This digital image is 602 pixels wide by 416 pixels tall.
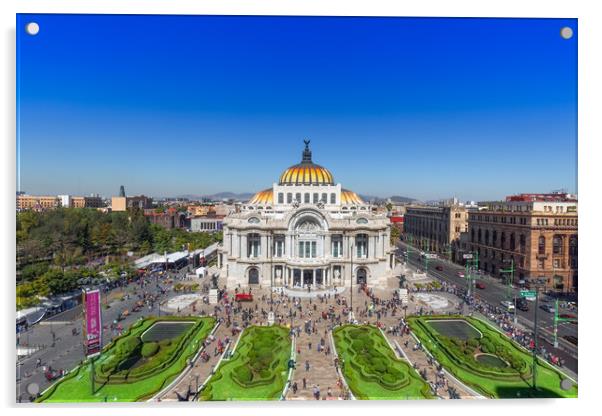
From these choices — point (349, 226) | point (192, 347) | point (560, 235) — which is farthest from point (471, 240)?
point (192, 347)

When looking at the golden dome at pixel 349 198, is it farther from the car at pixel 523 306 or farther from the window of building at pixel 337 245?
the car at pixel 523 306

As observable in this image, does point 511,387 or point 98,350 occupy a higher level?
point 98,350

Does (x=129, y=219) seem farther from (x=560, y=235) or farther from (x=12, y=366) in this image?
(x=560, y=235)

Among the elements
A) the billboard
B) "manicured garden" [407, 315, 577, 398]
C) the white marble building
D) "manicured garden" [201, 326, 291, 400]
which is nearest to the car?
"manicured garden" [407, 315, 577, 398]

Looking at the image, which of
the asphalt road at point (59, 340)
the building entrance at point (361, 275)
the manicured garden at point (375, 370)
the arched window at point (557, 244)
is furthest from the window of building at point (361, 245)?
the asphalt road at point (59, 340)

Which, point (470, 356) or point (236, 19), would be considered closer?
point (236, 19)

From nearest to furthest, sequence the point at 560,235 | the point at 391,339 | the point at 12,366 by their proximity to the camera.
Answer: the point at 12,366 → the point at 391,339 → the point at 560,235
